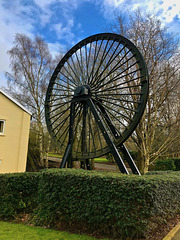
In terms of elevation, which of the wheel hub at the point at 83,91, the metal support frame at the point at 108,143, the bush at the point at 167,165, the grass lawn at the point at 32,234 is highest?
the wheel hub at the point at 83,91

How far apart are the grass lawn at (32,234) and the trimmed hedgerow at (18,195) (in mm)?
919

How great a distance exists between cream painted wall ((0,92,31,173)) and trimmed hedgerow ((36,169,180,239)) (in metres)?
6.63

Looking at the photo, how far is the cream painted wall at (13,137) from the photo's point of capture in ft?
34.7

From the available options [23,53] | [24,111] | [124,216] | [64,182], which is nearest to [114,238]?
[124,216]

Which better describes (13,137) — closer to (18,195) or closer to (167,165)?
(18,195)

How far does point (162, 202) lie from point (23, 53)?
56.1 ft

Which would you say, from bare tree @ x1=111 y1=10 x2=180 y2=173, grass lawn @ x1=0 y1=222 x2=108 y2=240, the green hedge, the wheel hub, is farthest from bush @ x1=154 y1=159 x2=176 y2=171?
grass lawn @ x1=0 y1=222 x2=108 y2=240

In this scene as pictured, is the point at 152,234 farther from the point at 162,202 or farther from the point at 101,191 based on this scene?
the point at 101,191

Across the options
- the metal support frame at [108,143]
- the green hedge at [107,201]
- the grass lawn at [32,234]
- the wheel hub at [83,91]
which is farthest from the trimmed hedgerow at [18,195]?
the wheel hub at [83,91]

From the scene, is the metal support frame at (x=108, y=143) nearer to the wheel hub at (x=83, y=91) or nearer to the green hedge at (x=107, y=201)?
the wheel hub at (x=83, y=91)

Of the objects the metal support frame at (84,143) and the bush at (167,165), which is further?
the bush at (167,165)

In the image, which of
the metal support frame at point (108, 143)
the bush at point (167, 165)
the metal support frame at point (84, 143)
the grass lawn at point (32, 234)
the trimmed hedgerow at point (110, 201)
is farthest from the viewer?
the bush at point (167, 165)

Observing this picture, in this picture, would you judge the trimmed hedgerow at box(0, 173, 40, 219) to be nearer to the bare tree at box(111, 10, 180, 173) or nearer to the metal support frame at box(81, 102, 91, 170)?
the metal support frame at box(81, 102, 91, 170)

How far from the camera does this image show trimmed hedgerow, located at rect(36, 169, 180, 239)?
3.44 meters
